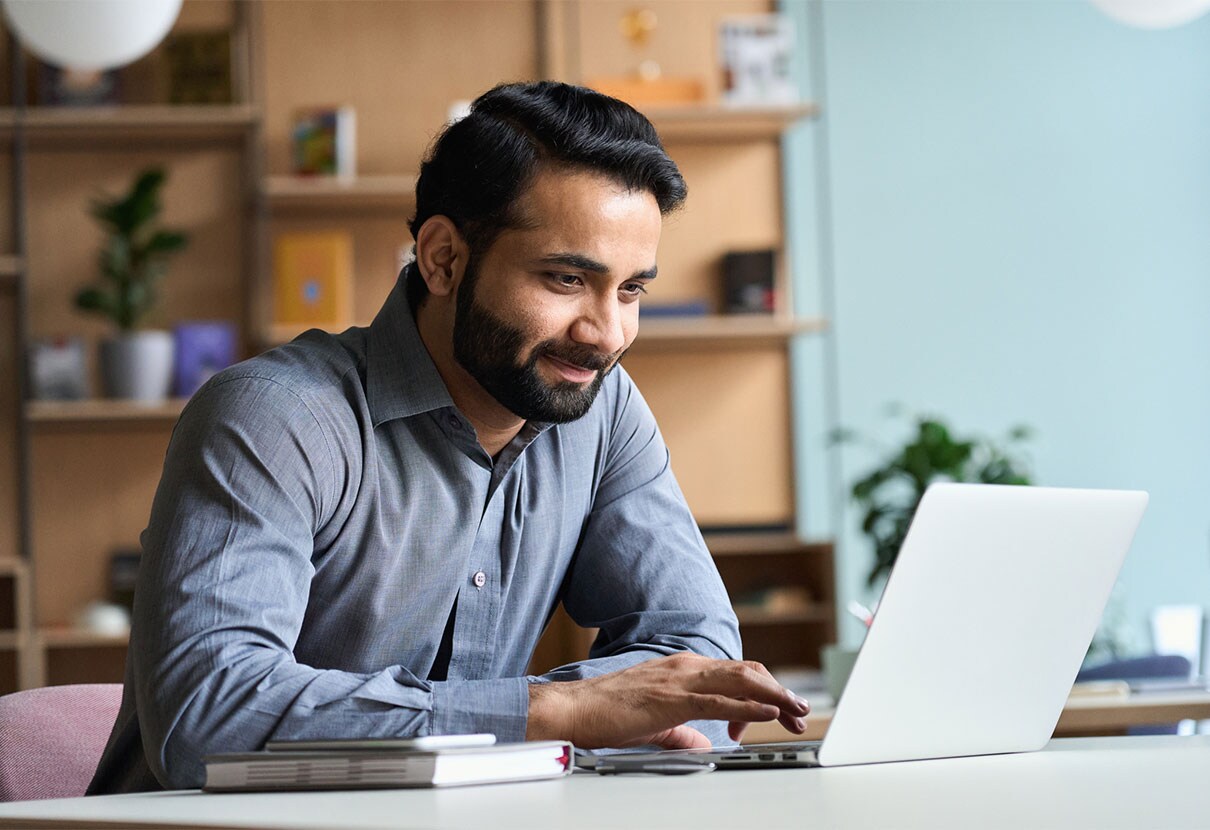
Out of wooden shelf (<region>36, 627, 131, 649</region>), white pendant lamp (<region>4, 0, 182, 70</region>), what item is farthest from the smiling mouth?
wooden shelf (<region>36, 627, 131, 649</region>)

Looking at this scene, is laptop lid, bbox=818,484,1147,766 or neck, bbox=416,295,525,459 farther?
neck, bbox=416,295,525,459

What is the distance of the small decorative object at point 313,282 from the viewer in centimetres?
415

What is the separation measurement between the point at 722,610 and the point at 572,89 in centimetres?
62

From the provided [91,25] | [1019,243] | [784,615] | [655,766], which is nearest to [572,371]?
[655,766]

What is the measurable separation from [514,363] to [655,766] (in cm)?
57

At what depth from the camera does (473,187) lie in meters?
1.62

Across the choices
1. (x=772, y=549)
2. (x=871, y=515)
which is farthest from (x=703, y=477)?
(x=871, y=515)

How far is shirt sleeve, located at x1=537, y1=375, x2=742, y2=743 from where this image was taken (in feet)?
5.31

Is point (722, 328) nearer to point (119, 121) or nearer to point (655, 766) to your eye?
point (119, 121)

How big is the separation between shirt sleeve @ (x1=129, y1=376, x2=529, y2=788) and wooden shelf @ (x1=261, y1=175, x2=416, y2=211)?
107 inches

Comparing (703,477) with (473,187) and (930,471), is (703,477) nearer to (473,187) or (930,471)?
(930,471)

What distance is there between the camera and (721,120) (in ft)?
13.9

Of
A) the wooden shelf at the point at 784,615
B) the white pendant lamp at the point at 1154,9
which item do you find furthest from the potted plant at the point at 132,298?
the white pendant lamp at the point at 1154,9

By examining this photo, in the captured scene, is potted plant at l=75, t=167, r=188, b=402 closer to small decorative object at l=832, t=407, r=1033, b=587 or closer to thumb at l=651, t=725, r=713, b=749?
small decorative object at l=832, t=407, r=1033, b=587
